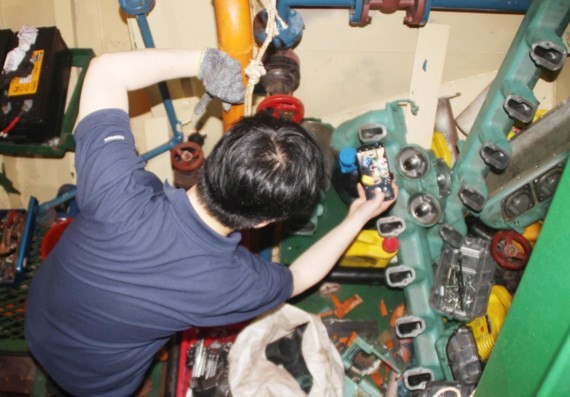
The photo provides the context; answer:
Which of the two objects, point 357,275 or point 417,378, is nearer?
point 417,378

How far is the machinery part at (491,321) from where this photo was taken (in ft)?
6.88

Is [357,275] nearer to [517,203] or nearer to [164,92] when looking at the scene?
[517,203]

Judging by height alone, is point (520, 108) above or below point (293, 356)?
above

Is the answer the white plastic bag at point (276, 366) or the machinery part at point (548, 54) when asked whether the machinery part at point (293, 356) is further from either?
the machinery part at point (548, 54)

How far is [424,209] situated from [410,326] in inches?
20.3

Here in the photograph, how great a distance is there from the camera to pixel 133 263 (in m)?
1.31

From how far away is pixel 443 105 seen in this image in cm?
259

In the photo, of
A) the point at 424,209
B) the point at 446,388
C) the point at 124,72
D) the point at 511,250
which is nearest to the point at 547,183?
the point at 511,250

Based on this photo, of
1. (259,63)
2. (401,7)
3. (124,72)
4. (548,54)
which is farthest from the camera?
(401,7)

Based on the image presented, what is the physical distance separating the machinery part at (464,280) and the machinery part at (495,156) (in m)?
0.40

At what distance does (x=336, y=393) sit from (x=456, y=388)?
497 millimetres

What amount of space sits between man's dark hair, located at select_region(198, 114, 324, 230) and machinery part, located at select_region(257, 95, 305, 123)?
2.44 ft

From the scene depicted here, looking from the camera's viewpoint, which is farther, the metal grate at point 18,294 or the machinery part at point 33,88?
the machinery part at point 33,88

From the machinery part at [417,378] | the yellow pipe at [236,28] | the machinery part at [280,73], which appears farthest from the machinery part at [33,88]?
the machinery part at [417,378]
